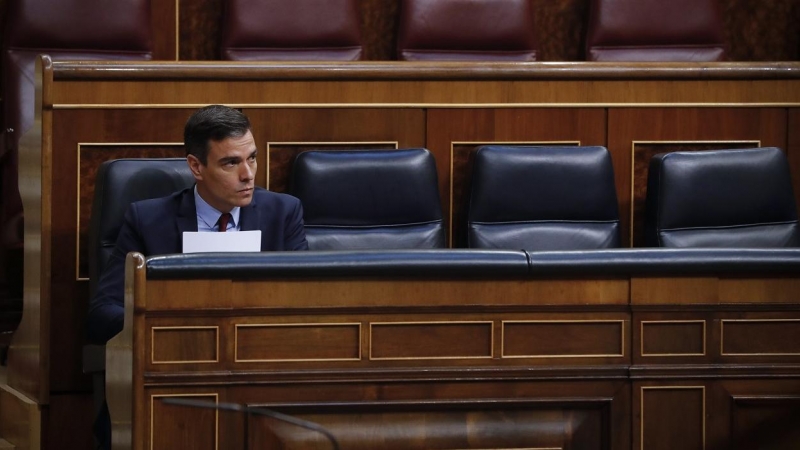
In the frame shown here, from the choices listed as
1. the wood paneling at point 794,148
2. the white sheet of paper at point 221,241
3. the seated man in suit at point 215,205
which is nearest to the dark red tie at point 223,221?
the seated man in suit at point 215,205

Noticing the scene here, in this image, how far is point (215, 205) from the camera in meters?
1.07

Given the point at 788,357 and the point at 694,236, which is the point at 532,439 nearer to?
the point at 788,357

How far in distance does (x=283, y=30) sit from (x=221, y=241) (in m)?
0.65

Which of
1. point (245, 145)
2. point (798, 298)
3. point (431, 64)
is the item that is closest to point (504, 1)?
point (431, 64)

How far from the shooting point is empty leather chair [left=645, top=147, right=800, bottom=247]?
125 centimetres

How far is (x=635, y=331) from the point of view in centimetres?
82

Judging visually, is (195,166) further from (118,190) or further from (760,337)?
(760,337)

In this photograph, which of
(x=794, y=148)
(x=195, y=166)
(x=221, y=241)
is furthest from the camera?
(x=794, y=148)

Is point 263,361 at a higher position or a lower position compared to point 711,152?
lower

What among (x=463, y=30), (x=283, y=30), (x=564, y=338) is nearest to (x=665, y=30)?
(x=463, y=30)

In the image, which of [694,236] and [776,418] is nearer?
[776,418]

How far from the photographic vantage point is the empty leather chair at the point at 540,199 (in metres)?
1.23

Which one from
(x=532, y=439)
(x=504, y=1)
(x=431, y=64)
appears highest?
(x=504, y=1)

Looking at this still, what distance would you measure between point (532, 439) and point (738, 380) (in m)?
0.16
